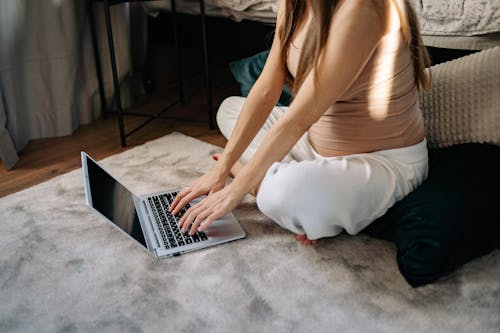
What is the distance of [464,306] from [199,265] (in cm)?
54

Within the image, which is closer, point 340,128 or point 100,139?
point 340,128

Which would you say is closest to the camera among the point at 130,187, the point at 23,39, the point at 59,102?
the point at 130,187

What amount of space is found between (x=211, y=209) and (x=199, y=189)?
4.1 inches

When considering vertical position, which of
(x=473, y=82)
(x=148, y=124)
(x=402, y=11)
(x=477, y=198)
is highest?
(x=402, y=11)

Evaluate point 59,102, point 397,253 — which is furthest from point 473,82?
point 59,102

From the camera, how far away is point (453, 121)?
4.52ft

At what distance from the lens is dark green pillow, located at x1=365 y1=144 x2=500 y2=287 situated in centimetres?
105

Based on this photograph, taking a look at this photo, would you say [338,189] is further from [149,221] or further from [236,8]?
[236,8]

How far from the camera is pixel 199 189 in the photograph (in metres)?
1.24

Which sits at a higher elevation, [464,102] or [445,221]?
[464,102]

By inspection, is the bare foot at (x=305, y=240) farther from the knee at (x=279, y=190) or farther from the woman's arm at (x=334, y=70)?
the woman's arm at (x=334, y=70)

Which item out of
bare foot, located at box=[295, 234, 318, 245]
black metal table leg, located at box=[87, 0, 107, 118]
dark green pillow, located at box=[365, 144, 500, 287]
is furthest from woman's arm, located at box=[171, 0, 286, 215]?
black metal table leg, located at box=[87, 0, 107, 118]

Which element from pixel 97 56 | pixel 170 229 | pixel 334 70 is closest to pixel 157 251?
pixel 170 229

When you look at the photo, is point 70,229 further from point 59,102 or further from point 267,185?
point 59,102
